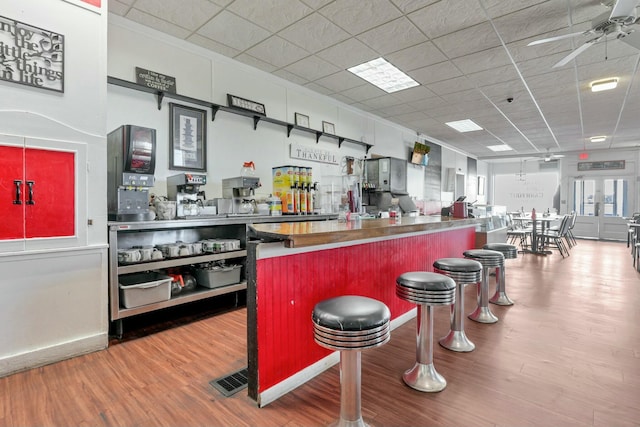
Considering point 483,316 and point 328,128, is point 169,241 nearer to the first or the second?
point 328,128

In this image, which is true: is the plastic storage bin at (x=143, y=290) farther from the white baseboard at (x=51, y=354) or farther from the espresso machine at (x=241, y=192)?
the espresso machine at (x=241, y=192)

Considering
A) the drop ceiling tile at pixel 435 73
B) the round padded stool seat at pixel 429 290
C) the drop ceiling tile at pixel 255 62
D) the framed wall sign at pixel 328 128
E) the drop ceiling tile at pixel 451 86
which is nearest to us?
the round padded stool seat at pixel 429 290

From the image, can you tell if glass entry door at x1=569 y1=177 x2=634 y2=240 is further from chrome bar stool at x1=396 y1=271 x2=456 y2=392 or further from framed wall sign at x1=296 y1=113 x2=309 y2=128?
chrome bar stool at x1=396 y1=271 x2=456 y2=392

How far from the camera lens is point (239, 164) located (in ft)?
14.7

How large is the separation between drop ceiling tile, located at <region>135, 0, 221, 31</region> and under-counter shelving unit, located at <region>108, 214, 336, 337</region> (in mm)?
2100

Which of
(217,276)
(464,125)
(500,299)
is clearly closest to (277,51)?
(217,276)

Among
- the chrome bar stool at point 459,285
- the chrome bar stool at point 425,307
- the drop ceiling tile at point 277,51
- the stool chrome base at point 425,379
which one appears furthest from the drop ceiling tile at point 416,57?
the stool chrome base at point 425,379

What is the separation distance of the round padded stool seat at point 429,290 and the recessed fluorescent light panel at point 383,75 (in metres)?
3.44

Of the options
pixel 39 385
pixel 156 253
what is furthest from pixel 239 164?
pixel 39 385

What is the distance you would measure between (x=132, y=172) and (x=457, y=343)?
3174 mm

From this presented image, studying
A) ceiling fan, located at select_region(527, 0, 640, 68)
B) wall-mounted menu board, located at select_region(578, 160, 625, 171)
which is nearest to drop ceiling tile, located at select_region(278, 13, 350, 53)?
ceiling fan, located at select_region(527, 0, 640, 68)

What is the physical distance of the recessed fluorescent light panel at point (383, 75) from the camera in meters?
4.60

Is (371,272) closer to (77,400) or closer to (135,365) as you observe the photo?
(135,365)

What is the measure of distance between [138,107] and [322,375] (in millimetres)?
3311
